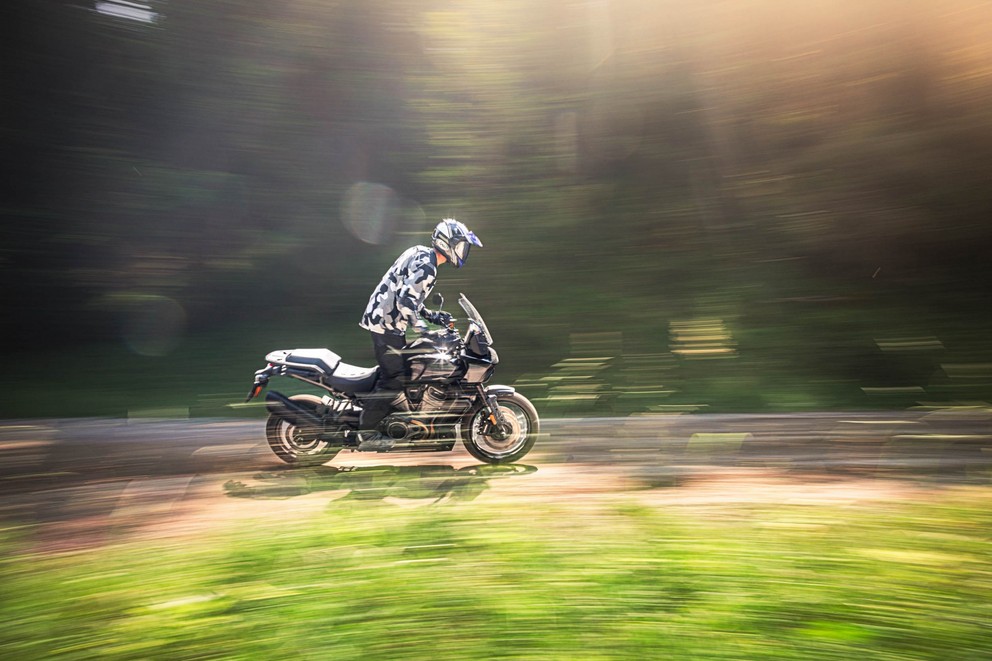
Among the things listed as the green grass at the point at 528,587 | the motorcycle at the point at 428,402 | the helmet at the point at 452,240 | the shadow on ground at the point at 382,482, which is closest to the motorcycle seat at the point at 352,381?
the motorcycle at the point at 428,402

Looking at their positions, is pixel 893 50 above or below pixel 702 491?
above

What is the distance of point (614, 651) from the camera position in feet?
11.5

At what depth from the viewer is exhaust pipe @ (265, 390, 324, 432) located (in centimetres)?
646

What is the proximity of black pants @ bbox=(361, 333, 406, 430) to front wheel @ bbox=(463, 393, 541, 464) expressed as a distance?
0.66m

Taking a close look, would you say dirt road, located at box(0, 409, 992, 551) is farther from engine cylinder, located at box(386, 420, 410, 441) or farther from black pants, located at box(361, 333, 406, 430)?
black pants, located at box(361, 333, 406, 430)

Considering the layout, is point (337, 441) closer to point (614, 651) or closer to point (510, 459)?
point (510, 459)

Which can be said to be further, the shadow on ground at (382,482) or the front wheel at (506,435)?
the front wheel at (506,435)

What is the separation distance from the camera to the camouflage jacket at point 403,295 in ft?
20.7

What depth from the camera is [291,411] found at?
254 inches

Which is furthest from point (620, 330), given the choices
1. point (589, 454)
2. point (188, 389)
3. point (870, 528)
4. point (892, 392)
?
point (870, 528)

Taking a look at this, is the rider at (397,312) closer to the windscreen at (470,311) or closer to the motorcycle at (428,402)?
the motorcycle at (428,402)

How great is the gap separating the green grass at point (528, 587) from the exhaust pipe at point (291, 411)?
1212 millimetres

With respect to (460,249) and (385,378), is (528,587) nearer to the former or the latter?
(385,378)

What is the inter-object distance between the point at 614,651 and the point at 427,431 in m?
3.11
